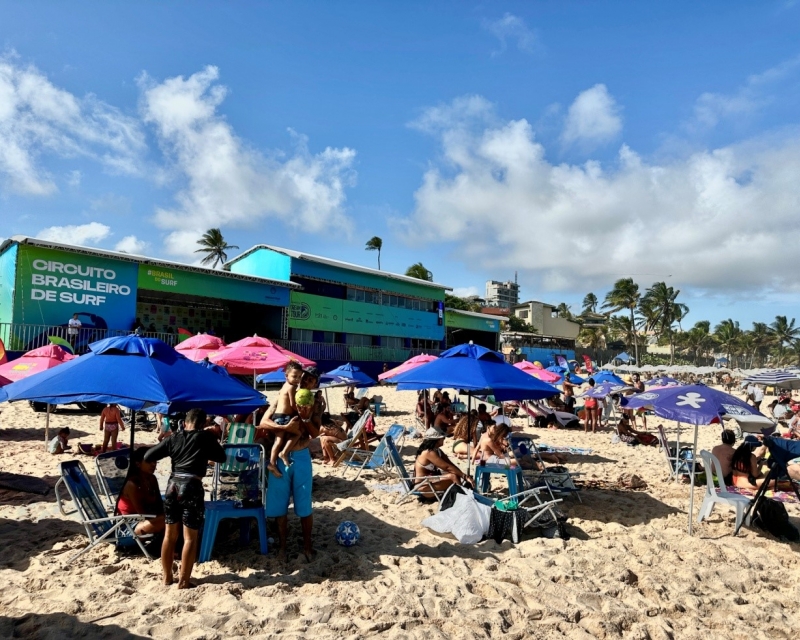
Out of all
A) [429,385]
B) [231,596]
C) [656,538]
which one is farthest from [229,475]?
[656,538]

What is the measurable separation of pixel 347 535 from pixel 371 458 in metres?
3.10

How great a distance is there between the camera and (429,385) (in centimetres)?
639

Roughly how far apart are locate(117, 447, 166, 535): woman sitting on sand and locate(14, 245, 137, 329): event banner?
17.3 meters

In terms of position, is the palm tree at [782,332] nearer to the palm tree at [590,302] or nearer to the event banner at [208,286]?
the palm tree at [590,302]

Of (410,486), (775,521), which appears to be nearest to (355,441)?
(410,486)

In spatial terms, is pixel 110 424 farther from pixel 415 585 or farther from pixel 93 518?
pixel 415 585

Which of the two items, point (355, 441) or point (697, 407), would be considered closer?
point (697, 407)

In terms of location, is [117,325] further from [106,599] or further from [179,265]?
[106,599]

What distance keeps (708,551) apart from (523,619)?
101 inches

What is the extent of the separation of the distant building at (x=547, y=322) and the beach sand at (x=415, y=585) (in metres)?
65.7

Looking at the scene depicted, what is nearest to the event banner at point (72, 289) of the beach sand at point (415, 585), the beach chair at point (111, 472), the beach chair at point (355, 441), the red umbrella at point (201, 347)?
the red umbrella at point (201, 347)

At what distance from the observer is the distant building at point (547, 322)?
231 ft

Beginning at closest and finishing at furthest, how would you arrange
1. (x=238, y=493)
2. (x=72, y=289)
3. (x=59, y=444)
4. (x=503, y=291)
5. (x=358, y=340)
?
(x=238, y=493)
(x=59, y=444)
(x=72, y=289)
(x=358, y=340)
(x=503, y=291)

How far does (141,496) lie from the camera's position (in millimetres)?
4449
